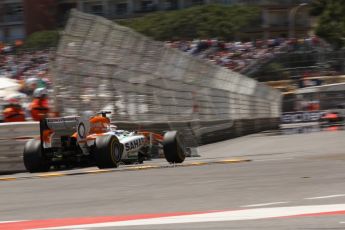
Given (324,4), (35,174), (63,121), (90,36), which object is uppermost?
(324,4)

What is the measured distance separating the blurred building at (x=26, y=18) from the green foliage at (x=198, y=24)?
19109 millimetres

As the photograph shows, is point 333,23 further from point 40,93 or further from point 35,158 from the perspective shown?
point 35,158

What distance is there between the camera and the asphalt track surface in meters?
6.60

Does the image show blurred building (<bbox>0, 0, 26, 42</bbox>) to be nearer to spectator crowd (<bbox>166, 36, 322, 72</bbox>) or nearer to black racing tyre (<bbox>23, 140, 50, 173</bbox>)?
spectator crowd (<bbox>166, 36, 322, 72</bbox>)

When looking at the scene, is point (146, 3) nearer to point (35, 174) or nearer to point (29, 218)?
point (35, 174)

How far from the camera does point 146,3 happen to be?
86.8 meters

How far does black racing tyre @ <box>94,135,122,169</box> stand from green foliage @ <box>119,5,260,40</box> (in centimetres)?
5643

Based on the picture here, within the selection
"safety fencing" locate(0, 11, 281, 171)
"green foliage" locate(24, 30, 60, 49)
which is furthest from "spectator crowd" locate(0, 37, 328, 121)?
"green foliage" locate(24, 30, 60, 49)

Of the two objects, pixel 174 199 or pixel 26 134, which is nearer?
pixel 174 199

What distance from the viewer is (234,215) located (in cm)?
684

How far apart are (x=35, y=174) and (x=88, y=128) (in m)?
1.23

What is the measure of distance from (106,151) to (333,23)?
176 feet

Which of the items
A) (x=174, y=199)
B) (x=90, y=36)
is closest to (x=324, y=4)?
(x=90, y=36)

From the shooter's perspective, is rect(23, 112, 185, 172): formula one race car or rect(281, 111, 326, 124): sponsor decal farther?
rect(281, 111, 326, 124): sponsor decal
